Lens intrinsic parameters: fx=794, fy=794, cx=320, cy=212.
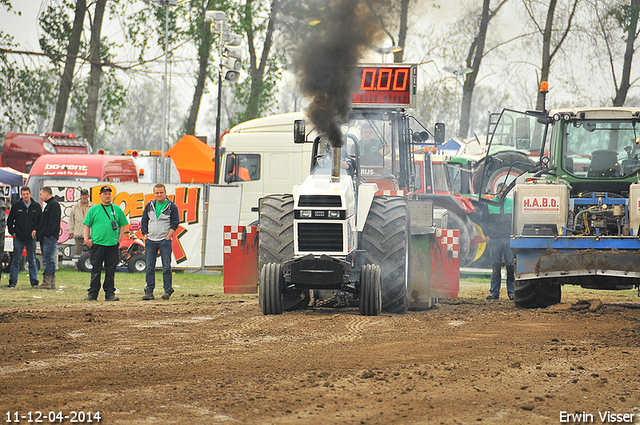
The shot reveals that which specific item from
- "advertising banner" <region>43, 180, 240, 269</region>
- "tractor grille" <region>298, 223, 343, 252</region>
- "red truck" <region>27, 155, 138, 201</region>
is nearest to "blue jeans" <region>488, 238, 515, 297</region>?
"tractor grille" <region>298, 223, 343, 252</region>

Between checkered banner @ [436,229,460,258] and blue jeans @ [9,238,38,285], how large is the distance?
26.5ft

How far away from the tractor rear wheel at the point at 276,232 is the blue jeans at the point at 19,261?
717 cm

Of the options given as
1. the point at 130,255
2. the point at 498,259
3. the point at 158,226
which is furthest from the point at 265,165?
the point at 498,259

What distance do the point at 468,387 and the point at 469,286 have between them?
11.8m

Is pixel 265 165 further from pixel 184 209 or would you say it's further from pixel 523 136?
pixel 523 136

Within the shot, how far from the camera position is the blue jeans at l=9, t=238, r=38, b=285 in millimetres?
15227

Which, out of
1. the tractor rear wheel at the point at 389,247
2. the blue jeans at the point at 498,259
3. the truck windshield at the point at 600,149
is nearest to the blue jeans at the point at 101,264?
the tractor rear wheel at the point at 389,247

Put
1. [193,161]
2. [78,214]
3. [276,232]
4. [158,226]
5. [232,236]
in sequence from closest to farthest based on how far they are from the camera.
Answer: [276,232]
[232,236]
[158,226]
[78,214]
[193,161]

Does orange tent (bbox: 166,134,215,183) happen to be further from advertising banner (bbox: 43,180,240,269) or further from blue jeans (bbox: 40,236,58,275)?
blue jeans (bbox: 40,236,58,275)

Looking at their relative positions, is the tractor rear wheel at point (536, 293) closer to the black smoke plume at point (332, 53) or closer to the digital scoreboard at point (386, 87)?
the digital scoreboard at point (386, 87)

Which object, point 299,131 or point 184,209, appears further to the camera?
point 184,209

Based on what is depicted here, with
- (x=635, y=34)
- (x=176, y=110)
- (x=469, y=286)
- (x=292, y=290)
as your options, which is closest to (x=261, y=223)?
(x=292, y=290)

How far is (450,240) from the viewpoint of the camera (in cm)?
1177

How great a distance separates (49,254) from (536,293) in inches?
362
